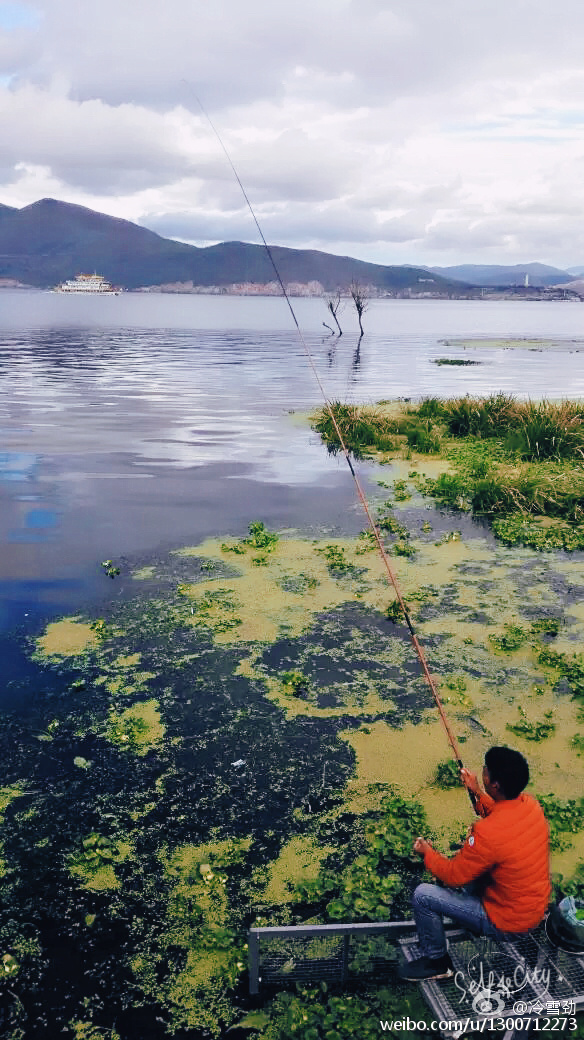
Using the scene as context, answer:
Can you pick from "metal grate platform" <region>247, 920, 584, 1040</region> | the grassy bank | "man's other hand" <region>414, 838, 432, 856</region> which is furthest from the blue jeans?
the grassy bank

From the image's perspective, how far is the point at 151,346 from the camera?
236 feet

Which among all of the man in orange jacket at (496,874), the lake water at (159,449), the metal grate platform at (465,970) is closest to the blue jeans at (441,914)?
the man in orange jacket at (496,874)

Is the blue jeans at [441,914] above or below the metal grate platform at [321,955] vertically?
above

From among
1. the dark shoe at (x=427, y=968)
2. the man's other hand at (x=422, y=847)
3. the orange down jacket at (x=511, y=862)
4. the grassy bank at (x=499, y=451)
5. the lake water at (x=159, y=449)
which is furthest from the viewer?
the grassy bank at (x=499, y=451)

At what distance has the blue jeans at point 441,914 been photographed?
5207 mm

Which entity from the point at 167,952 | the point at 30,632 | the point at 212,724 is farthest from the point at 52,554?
the point at 167,952

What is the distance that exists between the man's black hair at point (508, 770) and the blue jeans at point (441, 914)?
35.6 inches

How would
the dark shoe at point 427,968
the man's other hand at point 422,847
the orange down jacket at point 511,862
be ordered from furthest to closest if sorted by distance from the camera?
the man's other hand at point 422,847, the dark shoe at point 427,968, the orange down jacket at point 511,862

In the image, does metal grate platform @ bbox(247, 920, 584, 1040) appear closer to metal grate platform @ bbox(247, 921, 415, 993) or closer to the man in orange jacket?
metal grate platform @ bbox(247, 921, 415, 993)

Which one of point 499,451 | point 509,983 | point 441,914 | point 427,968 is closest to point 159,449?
point 499,451

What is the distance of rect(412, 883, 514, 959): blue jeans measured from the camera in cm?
521

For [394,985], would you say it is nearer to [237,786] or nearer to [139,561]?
[237,786]

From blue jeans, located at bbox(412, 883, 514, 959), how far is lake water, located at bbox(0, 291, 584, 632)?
824 cm

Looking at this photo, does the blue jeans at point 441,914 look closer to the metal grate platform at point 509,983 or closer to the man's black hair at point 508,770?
the metal grate platform at point 509,983
